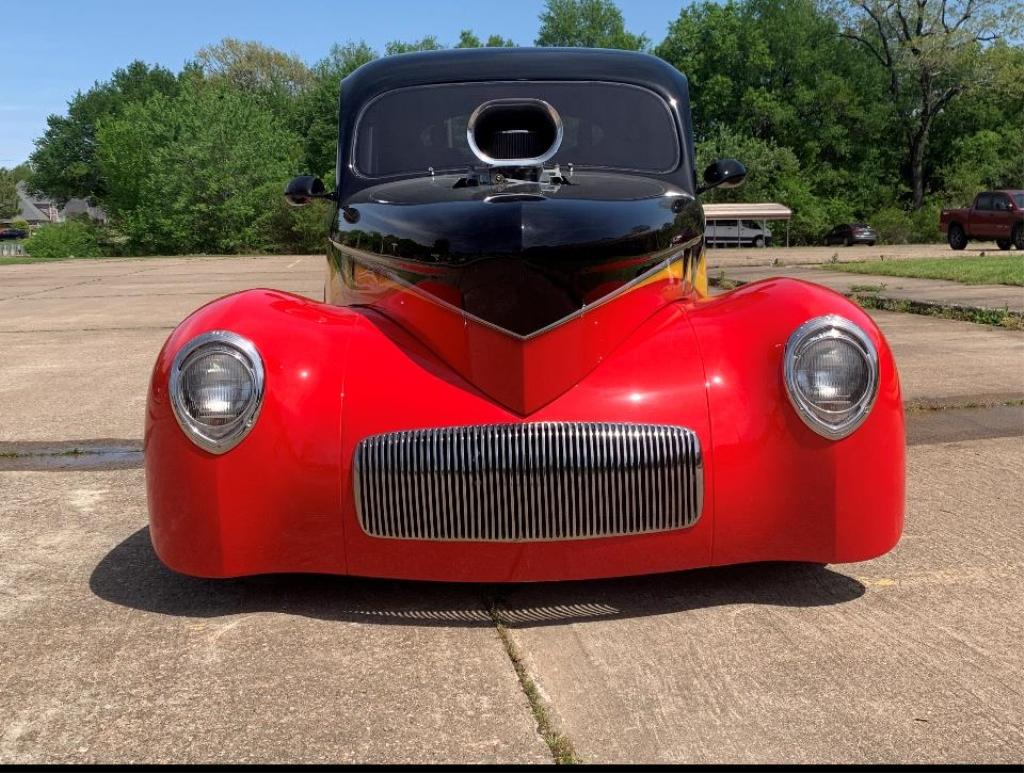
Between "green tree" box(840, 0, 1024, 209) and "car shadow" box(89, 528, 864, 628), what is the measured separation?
50.3 meters

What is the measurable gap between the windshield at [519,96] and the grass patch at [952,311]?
186 inches

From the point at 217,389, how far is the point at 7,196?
14203cm

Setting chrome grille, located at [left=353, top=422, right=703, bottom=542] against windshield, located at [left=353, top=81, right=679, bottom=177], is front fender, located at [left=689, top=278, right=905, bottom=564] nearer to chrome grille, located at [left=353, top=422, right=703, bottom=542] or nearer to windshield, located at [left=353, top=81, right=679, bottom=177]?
chrome grille, located at [left=353, top=422, right=703, bottom=542]

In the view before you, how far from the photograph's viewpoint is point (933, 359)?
24.6 feet

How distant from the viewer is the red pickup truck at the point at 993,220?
2678cm

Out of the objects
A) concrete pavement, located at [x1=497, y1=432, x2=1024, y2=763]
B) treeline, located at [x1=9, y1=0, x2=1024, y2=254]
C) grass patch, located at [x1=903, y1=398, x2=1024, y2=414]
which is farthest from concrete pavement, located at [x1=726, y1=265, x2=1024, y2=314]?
treeline, located at [x1=9, y1=0, x2=1024, y2=254]

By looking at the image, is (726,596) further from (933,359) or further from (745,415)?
(933,359)

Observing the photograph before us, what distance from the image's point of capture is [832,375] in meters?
2.87

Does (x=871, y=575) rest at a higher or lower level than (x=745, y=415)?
lower

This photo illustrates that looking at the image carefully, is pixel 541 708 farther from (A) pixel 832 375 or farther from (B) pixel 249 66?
(B) pixel 249 66

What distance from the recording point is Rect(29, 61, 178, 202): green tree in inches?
2822

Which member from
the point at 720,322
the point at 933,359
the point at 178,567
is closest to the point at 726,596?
the point at 720,322

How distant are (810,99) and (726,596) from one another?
54.9 m

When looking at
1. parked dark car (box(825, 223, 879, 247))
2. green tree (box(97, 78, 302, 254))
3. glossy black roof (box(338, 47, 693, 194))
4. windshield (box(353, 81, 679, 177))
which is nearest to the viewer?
windshield (box(353, 81, 679, 177))
